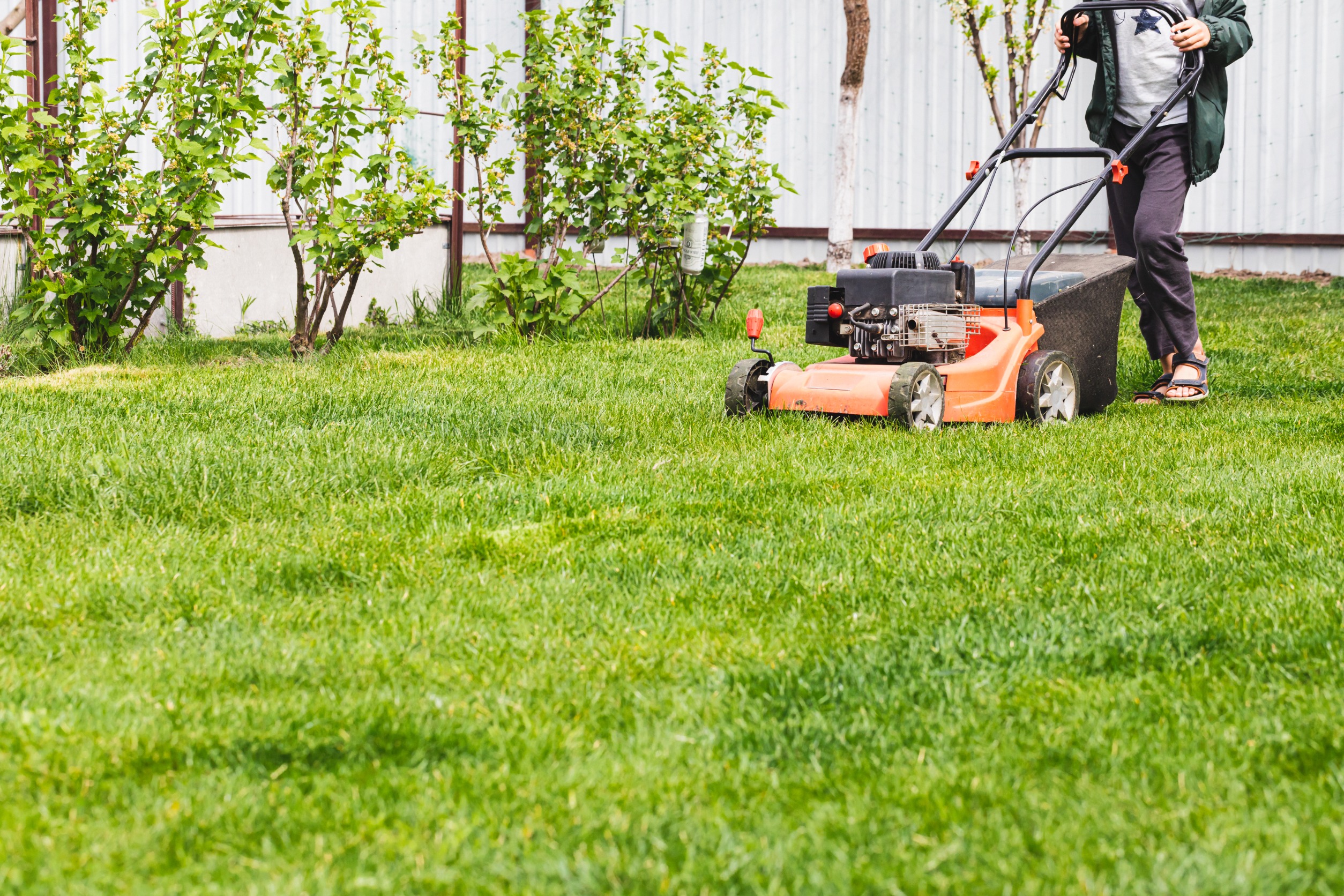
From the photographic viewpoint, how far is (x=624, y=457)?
4.20m

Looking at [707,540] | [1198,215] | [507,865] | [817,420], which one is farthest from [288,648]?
[1198,215]

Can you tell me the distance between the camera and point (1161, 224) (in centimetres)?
555

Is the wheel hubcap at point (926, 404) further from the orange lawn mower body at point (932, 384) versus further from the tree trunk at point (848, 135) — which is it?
the tree trunk at point (848, 135)

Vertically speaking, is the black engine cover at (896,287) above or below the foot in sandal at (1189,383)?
above

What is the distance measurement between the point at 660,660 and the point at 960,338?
9.23 ft

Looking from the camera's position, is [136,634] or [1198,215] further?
[1198,215]

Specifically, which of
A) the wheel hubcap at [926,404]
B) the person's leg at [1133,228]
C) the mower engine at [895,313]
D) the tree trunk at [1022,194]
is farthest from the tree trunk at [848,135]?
the wheel hubcap at [926,404]

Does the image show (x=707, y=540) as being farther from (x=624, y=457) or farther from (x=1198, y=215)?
(x=1198, y=215)

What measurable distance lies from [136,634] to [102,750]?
0.56 metres

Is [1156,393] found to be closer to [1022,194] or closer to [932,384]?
[932,384]

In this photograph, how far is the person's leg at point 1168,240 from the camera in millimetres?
5562

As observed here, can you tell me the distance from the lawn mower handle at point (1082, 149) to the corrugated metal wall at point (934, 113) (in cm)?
695

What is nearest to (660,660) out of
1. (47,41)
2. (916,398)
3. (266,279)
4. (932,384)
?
(916,398)

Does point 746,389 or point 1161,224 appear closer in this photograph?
point 746,389
